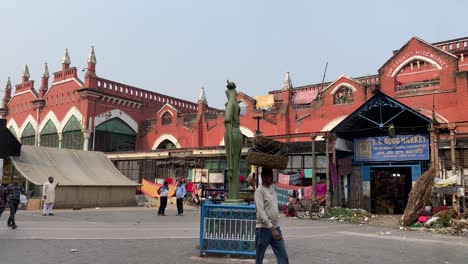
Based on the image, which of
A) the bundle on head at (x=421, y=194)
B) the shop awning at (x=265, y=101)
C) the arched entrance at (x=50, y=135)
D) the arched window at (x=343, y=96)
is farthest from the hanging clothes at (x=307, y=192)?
the arched entrance at (x=50, y=135)

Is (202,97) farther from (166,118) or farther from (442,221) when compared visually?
(442,221)

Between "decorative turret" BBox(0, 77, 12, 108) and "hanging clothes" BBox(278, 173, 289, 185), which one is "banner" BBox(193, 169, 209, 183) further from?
"decorative turret" BBox(0, 77, 12, 108)

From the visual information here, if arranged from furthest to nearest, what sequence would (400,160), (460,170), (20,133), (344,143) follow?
1. (20,133)
2. (344,143)
3. (400,160)
4. (460,170)

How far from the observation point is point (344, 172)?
20.6m

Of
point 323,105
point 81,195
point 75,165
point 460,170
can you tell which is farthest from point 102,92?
point 460,170

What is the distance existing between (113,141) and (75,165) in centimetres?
1318

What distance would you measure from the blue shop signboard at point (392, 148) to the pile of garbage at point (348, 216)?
3.16 metres

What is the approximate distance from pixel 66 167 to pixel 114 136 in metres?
14.0

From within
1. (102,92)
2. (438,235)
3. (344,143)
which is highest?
(102,92)

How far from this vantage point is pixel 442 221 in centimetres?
1421

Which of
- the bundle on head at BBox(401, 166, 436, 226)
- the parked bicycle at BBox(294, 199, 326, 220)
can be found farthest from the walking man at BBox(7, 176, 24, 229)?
the bundle on head at BBox(401, 166, 436, 226)

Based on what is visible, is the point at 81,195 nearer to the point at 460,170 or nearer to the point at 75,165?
the point at 75,165

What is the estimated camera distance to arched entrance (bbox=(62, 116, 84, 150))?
34797 millimetres

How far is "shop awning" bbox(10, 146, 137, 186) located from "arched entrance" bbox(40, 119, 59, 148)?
1460cm
